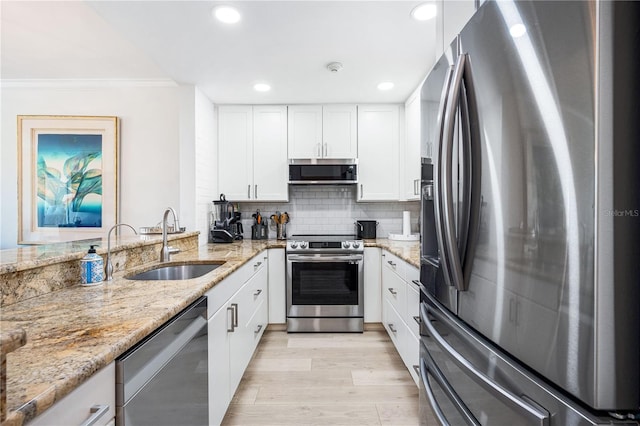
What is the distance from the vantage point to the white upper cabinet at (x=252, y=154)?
357cm

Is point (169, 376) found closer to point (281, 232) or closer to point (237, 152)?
point (281, 232)

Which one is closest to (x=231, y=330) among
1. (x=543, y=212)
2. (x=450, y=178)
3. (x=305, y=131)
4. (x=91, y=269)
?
(x=91, y=269)

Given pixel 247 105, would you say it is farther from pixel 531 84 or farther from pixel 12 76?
pixel 531 84

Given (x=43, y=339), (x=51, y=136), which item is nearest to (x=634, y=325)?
(x=43, y=339)

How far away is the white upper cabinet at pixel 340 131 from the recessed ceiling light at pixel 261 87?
710 millimetres

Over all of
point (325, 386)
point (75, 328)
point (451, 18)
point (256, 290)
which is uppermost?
point (451, 18)

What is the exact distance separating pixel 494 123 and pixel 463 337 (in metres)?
0.60

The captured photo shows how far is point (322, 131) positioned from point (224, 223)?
1.44m

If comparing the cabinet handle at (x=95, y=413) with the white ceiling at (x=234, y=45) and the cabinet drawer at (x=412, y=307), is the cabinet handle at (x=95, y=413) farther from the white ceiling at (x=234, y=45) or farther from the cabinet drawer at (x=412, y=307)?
the white ceiling at (x=234, y=45)

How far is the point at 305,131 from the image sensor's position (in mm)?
3566

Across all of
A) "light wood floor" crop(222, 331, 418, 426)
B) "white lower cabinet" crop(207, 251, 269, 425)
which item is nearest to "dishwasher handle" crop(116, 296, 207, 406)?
"white lower cabinet" crop(207, 251, 269, 425)

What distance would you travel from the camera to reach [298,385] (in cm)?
221

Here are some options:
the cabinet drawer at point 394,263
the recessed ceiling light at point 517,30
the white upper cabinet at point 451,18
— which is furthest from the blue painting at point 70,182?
the recessed ceiling light at point 517,30

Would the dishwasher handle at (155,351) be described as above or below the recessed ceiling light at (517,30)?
below
